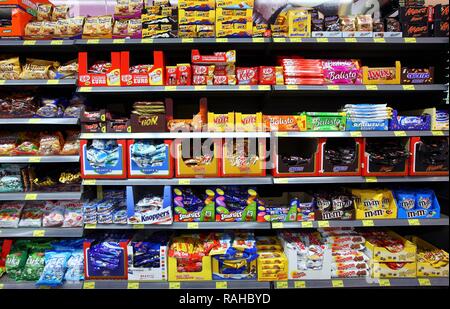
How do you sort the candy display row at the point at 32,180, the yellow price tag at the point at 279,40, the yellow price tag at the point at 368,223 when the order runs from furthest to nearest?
the candy display row at the point at 32,180 < the yellow price tag at the point at 368,223 < the yellow price tag at the point at 279,40

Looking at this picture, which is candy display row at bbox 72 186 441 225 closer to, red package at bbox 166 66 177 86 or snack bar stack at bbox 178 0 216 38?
red package at bbox 166 66 177 86

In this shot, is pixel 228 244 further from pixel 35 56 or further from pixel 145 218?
pixel 35 56

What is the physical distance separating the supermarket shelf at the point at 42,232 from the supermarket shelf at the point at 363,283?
1.64 m

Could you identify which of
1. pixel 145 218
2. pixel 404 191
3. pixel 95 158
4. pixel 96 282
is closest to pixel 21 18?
pixel 95 158

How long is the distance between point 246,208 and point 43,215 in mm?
1687

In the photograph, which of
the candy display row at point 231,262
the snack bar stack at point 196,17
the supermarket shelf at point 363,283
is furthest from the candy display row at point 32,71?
the supermarket shelf at point 363,283

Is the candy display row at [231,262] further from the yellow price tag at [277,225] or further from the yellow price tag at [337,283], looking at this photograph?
the yellow price tag at [277,225]

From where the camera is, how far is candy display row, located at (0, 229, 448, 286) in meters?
2.53

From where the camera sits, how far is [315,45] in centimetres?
265

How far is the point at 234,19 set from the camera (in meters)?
2.49

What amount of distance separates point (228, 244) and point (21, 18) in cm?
242

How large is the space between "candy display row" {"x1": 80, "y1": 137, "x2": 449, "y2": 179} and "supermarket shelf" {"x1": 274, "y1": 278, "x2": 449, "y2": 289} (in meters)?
0.83

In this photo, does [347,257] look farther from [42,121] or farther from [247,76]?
[42,121]

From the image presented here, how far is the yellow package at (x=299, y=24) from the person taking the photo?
8.25 feet
